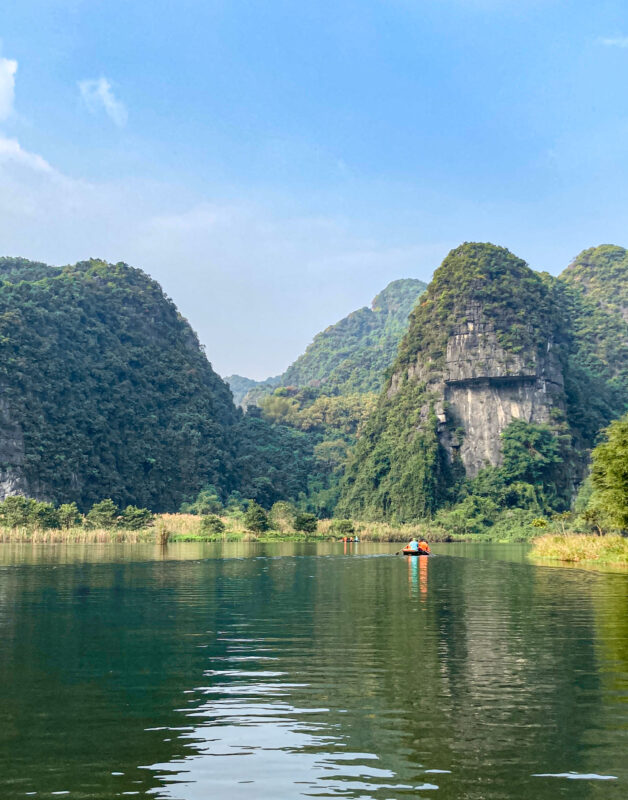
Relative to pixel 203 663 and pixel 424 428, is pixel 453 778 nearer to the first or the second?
pixel 203 663

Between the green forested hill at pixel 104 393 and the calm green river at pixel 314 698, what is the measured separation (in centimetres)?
8477

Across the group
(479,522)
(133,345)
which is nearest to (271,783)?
(479,522)

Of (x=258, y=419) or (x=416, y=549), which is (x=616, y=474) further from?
(x=258, y=419)

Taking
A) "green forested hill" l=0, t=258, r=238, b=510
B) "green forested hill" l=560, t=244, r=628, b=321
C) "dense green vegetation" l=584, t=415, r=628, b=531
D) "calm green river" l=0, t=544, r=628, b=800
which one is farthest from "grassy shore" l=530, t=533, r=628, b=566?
"green forested hill" l=560, t=244, r=628, b=321

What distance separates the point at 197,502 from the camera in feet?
374

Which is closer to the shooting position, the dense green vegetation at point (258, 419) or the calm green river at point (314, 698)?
the calm green river at point (314, 698)

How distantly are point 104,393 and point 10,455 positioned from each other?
23.8 meters

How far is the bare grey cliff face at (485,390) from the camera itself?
116312 millimetres

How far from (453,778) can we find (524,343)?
371 feet

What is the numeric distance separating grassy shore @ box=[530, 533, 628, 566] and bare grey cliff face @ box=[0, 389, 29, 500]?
7001cm

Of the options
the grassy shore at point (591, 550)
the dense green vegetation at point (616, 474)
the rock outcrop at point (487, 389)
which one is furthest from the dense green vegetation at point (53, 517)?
the rock outcrop at point (487, 389)

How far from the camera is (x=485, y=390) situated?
118375 mm

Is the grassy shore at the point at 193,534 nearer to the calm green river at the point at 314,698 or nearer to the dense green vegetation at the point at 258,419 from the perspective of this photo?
the dense green vegetation at the point at 258,419

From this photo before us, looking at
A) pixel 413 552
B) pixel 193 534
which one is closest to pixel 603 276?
pixel 193 534
